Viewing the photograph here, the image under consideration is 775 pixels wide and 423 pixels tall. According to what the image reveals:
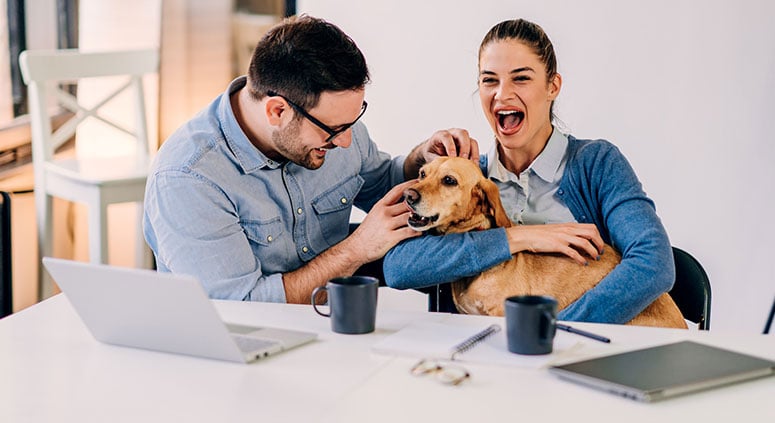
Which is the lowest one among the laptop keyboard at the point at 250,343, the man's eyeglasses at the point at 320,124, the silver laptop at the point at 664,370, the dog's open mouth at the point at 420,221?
the laptop keyboard at the point at 250,343

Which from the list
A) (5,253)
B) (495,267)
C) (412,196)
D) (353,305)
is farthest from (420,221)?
(5,253)

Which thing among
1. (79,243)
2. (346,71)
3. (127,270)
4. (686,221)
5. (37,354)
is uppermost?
(346,71)

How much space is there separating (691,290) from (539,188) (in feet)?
1.24

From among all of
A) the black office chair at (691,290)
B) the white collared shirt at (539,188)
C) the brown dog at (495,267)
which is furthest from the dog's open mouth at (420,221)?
the black office chair at (691,290)

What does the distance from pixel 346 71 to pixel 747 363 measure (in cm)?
96

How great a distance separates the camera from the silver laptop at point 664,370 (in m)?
1.18

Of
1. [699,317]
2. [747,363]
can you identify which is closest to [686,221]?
[699,317]

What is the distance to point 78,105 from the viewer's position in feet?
12.3

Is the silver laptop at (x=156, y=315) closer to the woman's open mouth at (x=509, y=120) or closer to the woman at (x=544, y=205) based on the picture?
the woman at (x=544, y=205)

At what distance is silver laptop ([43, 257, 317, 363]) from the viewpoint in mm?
1270

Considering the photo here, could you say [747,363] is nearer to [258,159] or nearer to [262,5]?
[258,159]

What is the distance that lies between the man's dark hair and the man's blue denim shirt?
0.13 m

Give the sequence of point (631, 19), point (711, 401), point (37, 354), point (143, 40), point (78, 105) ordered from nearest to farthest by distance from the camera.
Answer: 1. point (711, 401)
2. point (37, 354)
3. point (631, 19)
4. point (78, 105)
5. point (143, 40)

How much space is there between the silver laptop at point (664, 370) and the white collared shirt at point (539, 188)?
2.32ft
